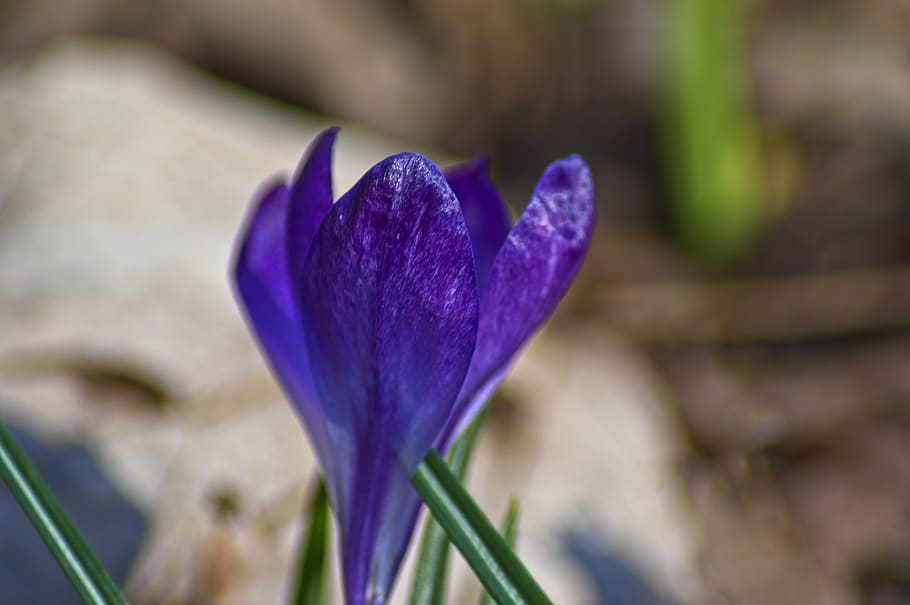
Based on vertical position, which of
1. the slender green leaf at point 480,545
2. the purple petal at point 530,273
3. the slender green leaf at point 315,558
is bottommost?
the slender green leaf at point 315,558

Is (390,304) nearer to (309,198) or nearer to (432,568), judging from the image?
(309,198)

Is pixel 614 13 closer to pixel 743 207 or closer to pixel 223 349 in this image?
pixel 743 207

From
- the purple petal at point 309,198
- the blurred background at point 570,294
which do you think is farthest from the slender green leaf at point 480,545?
the blurred background at point 570,294

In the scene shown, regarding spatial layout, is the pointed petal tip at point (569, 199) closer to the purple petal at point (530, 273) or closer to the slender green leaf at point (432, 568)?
the purple petal at point (530, 273)

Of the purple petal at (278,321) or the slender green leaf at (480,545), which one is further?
the purple petal at (278,321)

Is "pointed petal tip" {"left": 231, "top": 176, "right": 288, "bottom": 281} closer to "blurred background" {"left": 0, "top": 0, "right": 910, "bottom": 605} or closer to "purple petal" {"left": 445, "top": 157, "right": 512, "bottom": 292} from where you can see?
"purple petal" {"left": 445, "top": 157, "right": 512, "bottom": 292}

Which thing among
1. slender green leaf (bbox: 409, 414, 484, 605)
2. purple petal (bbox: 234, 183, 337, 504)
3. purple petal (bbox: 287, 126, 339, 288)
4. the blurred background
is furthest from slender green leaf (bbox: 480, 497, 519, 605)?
the blurred background
